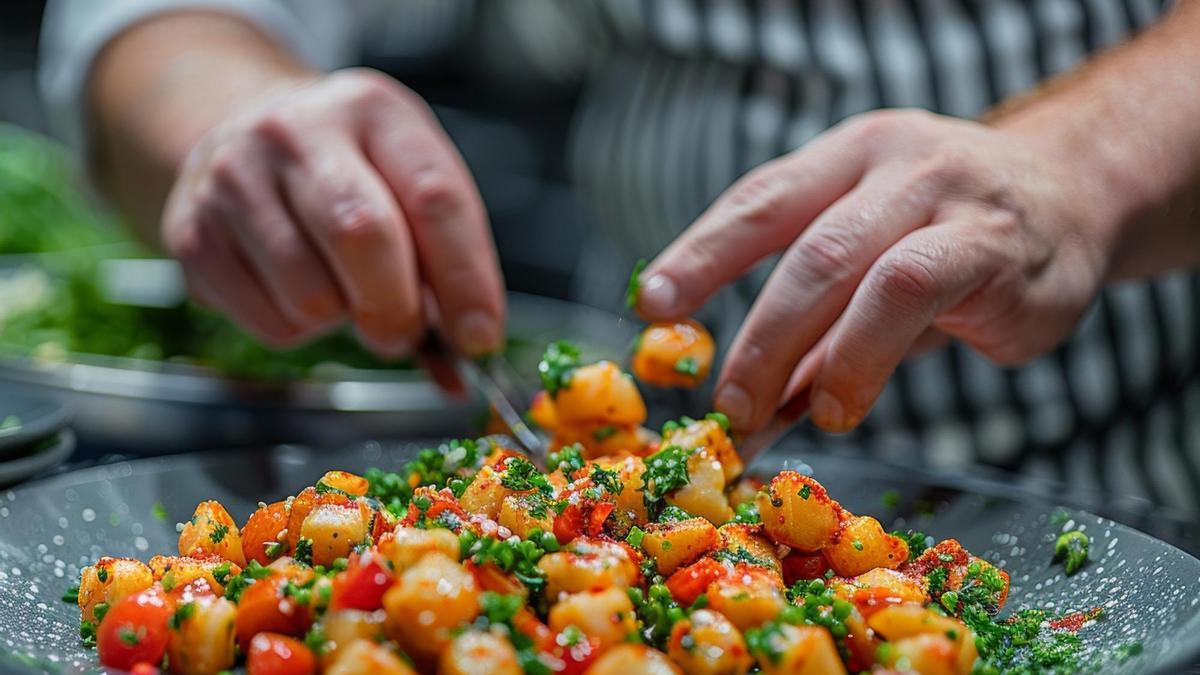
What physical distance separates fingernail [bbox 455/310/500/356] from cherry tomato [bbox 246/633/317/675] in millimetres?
769

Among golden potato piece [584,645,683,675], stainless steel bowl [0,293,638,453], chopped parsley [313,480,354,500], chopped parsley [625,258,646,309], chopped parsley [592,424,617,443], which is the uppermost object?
chopped parsley [625,258,646,309]

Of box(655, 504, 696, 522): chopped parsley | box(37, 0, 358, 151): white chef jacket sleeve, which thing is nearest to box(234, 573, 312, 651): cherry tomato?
box(655, 504, 696, 522): chopped parsley

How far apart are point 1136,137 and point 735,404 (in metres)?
0.66

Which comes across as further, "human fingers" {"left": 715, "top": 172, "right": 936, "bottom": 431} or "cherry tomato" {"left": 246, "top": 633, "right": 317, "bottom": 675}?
"human fingers" {"left": 715, "top": 172, "right": 936, "bottom": 431}

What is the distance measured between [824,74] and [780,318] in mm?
963

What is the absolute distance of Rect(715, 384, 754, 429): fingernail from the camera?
131 cm

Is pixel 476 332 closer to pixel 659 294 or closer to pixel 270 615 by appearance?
pixel 659 294

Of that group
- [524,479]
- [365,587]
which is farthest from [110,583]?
[524,479]

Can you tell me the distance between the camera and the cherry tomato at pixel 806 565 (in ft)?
3.95

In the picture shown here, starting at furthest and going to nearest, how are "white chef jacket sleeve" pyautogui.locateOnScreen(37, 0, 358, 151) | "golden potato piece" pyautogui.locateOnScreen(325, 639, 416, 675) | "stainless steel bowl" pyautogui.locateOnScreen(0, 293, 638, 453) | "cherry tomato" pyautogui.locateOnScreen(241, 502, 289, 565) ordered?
"white chef jacket sleeve" pyautogui.locateOnScreen(37, 0, 358, 151) < "stainless steel bowl" pyautogui.locateOnScreen(0, 293, 638, 453) < "cherry tomato" pyautogui.locateOnScreen(241, 502, 289, 565) < "golden potato piece" pyautogui.locateOnScreen(325, 639, 416, 675)

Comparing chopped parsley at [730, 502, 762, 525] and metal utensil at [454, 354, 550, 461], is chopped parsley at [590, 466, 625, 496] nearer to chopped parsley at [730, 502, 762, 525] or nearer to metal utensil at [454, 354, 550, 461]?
chopped parsley at [730, 502, 762, 525]

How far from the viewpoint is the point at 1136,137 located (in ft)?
4.99

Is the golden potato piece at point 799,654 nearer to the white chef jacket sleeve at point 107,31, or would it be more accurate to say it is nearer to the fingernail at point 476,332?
the fingernail at point 476,332

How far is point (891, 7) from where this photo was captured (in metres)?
2.02
